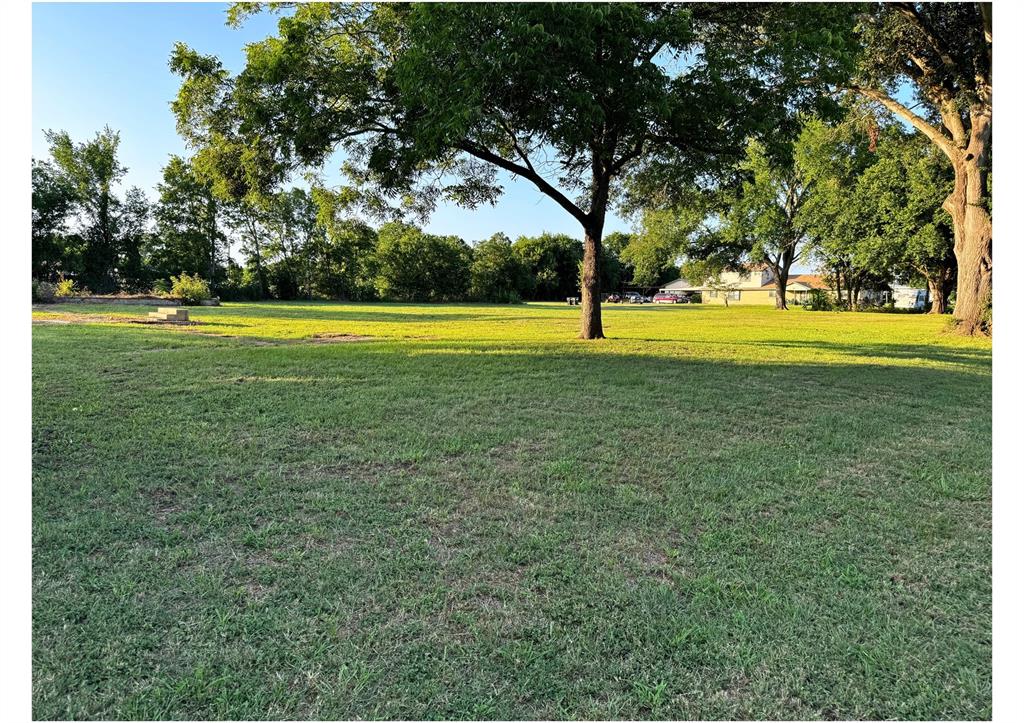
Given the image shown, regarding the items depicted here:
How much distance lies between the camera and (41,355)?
26.8 ft

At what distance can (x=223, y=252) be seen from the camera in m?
41.1

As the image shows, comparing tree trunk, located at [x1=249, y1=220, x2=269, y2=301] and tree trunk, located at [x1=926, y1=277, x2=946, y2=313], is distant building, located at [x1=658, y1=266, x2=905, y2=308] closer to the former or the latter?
tree trunk, located at [x1=926, y1=277, x2=946, y2=313]

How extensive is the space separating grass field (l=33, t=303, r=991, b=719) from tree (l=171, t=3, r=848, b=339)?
4235 millimetres

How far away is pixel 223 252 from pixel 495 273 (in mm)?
21335

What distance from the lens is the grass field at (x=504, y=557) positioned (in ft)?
5.89

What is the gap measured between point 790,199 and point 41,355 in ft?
130

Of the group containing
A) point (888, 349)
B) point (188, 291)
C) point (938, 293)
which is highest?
point (938, 293)

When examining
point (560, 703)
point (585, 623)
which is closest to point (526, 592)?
point (585, 623)

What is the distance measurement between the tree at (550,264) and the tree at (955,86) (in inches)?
1401

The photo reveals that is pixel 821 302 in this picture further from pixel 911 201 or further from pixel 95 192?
pixel 95 192

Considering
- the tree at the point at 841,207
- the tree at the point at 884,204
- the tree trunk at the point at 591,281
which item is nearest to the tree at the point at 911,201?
the tree at the point at 884,204

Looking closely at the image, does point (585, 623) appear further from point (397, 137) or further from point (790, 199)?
point (790, 199)

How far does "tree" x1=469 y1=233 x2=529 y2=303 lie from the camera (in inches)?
1705

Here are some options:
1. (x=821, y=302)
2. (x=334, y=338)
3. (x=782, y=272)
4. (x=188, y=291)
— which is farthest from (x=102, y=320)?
(x=821, y=302)
